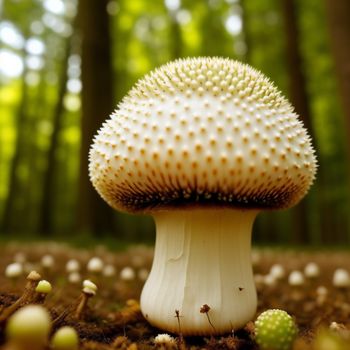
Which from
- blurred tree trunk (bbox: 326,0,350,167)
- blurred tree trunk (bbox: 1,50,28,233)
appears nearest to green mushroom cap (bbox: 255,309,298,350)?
blurred tree trunk (bbox: 326,0,350,167)

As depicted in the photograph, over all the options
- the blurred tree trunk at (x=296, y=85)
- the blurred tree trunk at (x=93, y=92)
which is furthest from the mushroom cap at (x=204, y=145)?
the blurred tree trunk at (x=296, y=85)

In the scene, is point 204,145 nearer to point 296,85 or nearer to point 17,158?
point 296,85

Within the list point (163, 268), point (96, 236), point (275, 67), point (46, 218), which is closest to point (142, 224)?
point (46, 218)

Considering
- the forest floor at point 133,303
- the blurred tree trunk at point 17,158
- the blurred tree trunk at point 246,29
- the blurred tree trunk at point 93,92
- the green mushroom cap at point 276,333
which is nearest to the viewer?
the green mushroom cap at point 276,333

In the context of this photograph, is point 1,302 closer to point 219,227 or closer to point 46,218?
point 219,227

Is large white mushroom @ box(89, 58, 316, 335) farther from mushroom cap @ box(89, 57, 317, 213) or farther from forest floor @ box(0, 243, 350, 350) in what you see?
forest floor @ box(0, 243, 350, 350)

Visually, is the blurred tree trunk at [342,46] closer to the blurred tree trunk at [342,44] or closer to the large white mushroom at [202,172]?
the blurred tree trunk at [342,44]
